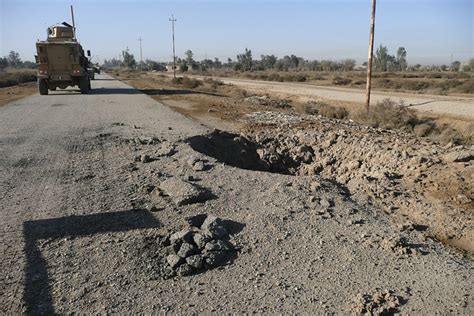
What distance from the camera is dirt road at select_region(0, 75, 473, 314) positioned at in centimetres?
367

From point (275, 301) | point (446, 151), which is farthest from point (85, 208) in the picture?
point (446, 151)

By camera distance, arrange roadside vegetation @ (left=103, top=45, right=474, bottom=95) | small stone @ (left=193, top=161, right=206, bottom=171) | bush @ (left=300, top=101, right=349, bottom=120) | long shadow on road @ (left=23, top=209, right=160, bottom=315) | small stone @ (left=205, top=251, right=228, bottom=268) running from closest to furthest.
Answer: long shadow on road @ (left=23, top=209, right=160, bottom=315), small stone @ (left=205, top=251, right=228, bottom=268), small stone @ (left=193, top=161, right=206, bottom=171), bush @ (left=300, top=101, right=349, bottom=120), roadside vegetation @ (left=103, top=45, right=474, bottom=95)

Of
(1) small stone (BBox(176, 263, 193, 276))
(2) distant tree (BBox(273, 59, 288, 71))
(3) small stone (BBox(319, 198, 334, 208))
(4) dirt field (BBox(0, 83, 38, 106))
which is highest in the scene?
(2) distant tree (BBox(273, 59, 288, 71))

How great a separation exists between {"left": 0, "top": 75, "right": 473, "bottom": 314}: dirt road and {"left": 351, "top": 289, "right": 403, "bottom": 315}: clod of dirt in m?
0.02

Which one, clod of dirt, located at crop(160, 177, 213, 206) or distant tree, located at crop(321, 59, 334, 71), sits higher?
distant tree, located at crop(321, 59, 334, 71)

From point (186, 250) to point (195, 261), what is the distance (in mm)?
192

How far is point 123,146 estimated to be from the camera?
9156mm

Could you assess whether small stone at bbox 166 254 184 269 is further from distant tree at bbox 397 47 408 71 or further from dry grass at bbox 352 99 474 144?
distant tree at bbox 397 47 408 71

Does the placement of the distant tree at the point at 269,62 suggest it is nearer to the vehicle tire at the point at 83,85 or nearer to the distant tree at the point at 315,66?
the distant tree at the point at 315,66

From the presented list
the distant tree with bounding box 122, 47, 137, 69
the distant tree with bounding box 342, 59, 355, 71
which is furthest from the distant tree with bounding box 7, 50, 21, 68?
the distant tree with bounding box 342, 59, 355, 71

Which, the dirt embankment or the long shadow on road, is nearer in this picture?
the long shadow on road

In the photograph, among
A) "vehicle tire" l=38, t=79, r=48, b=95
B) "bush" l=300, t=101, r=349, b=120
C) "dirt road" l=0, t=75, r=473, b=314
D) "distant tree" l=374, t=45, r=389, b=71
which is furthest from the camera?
"distant tree" l=374, t=45, r=389, b=71

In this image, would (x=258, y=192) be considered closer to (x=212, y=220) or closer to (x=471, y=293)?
(x=212, y=220)

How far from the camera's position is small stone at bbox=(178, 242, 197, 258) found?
14.1 feet
